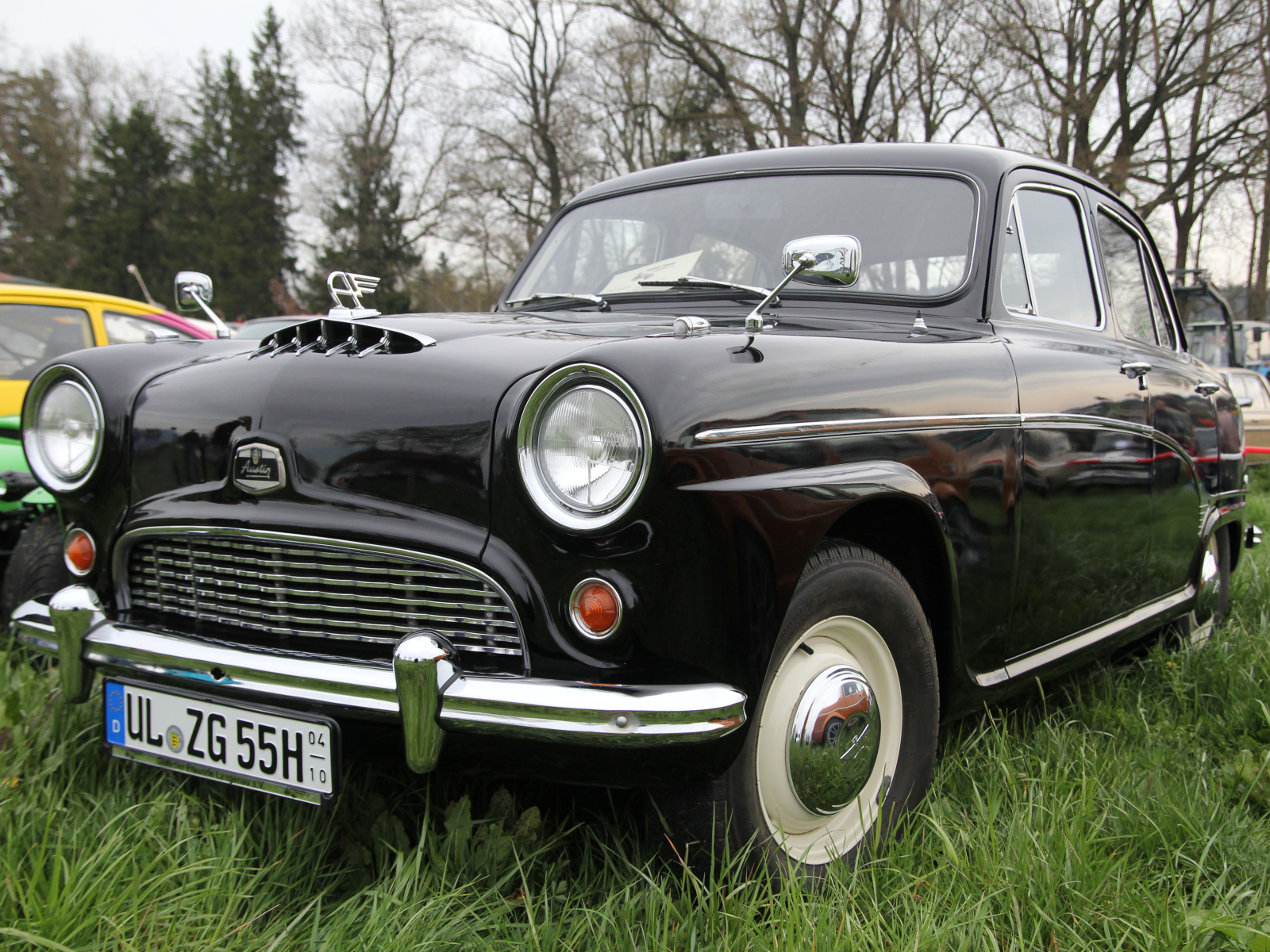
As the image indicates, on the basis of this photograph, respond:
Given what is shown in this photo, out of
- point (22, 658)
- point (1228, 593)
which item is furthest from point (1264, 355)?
point (22, 658)

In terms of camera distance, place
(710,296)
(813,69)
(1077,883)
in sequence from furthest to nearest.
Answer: (813,69) → (710,296) → (1077,883)

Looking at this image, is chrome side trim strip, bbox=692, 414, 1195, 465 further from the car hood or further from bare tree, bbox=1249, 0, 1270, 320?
bare tree, bbox=1249, 0, 1270, 320

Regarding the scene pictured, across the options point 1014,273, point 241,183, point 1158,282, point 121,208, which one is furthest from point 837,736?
point 121,208

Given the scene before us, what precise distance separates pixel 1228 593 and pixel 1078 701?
191 cm

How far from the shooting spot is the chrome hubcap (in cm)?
179

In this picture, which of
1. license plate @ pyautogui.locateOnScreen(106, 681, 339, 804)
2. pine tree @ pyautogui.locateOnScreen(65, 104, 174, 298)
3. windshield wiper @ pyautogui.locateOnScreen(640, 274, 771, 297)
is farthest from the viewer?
pine tree @ pyautogui.locateOnScreen(65, 104, 174, 298)

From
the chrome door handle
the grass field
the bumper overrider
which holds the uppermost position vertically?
the chrome door handle

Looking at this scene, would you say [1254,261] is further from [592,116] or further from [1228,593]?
[1228,593]

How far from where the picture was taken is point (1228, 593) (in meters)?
4.27

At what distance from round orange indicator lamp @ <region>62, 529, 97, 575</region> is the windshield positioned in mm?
1430

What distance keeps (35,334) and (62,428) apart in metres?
4.21

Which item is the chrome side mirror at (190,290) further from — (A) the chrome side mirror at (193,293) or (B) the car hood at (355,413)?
(B) the car hood at (355,413)

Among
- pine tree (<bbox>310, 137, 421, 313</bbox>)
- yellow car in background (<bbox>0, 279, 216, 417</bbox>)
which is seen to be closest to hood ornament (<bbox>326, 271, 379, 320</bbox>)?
yellow car in background (<bbox>0, 279, 216, 417</bbox>)

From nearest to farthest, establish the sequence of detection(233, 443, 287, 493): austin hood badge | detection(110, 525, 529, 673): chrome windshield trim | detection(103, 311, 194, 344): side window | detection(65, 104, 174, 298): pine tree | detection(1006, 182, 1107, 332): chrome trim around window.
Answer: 1. detection(110, 525, 529, 673): chrome windshield trim
2. detection(233, 443, 287, 493): austin hood badge
3. detection(1006, 182, 1107, 332): chrome trim around window
4. detection(103, 311, 194, 344): side window
5. detection(65, 104, 174, 298): pine tree
